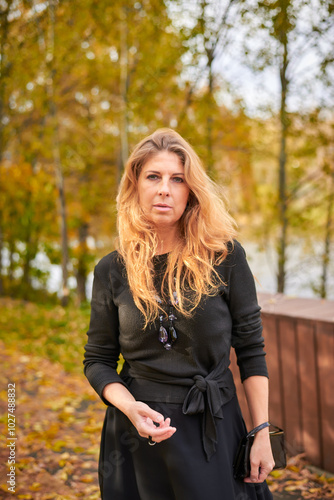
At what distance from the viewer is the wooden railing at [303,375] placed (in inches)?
124

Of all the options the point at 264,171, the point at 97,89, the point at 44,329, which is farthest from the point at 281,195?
the point at 97,89

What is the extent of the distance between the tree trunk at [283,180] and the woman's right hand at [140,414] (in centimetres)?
620

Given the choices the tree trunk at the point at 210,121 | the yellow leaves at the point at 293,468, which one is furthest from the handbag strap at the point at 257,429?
the tree trunk at the point at 210,121

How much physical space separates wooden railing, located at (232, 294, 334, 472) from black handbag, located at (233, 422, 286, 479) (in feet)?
5.14

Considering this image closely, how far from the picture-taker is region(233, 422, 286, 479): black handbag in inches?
63.9

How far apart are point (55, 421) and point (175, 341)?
3.61m

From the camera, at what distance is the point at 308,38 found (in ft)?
21.0

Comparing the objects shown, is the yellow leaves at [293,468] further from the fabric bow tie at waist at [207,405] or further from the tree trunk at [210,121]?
the tree trunk at [210,121]

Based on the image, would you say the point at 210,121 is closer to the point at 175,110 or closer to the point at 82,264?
the point at 175,110

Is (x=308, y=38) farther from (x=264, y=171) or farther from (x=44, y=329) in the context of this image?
(x=44, y=329)

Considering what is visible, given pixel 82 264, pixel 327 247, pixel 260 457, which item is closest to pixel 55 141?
pixel 82 264

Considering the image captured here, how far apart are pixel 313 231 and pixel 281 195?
142cm

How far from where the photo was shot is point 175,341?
163cm

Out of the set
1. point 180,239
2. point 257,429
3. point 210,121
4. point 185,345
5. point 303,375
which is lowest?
point 303,375
